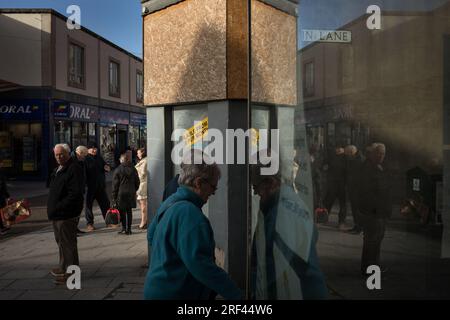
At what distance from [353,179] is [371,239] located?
0.71 ft

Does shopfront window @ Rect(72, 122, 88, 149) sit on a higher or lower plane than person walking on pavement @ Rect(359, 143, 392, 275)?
higher

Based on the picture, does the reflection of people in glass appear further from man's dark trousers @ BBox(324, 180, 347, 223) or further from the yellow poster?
man's dark trousers @ BBox(324, 180, 347, 223)

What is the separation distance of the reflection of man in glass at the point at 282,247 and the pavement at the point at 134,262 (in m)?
0.06

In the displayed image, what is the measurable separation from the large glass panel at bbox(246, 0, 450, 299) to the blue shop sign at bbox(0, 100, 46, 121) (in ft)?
60.5

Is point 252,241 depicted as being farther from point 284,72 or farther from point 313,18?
point 313,18

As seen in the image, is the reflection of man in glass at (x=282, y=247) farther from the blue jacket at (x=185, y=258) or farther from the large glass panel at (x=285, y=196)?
the blue jacket at (x=185, y=258)

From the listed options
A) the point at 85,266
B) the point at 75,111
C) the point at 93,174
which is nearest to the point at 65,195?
the point at 85,266

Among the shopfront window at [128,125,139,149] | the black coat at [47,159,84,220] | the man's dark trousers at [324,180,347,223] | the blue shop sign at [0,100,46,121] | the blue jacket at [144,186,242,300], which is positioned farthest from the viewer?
the shopfront window at [128,125,139,149]

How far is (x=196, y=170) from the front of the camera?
2283mm

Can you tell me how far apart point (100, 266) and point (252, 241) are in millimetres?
3790

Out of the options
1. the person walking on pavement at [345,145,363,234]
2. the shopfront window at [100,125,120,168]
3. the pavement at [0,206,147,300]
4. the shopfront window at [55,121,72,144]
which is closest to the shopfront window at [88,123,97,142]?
the shopfront window at [100,125,120,168]

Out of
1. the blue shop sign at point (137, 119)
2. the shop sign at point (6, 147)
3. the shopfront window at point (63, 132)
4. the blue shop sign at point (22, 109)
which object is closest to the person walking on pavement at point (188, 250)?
the blue shop sign at point (22, 109)

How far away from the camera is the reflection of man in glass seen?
5.53 feet

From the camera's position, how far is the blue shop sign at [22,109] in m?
18.1
